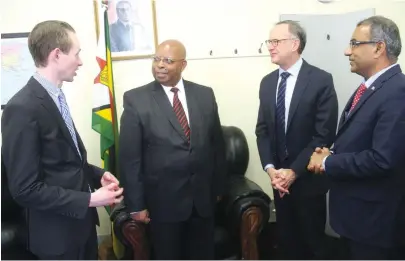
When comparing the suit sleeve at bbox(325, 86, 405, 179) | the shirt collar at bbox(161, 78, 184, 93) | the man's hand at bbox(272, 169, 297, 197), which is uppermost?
the shirt collar at bbox(161, 78, 184, 93)

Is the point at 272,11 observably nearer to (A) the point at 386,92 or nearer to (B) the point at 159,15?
(B) the point at 159,15

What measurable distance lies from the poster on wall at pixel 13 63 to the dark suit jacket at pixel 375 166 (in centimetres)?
244

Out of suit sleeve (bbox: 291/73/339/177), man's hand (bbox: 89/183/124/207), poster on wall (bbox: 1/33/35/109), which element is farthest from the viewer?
poster on wall (bbox: 1/33/35/109)

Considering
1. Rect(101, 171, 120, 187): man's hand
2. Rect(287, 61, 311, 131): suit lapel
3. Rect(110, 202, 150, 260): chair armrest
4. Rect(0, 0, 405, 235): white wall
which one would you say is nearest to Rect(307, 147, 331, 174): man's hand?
Rect(287, 61, 311, 131): suit lapel

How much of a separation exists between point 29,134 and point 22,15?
1.98m

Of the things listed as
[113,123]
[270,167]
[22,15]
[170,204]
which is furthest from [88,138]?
[270,167]

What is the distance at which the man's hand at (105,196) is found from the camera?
1.59 meters

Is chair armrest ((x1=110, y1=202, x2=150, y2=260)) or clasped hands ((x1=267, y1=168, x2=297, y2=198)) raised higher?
clasped hands ((x1=267, y1=168, x2=297, y2=198))

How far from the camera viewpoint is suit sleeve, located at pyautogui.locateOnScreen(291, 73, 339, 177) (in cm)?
231

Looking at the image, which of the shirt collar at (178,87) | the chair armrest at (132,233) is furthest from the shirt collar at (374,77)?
the chair armrest at (132,233)

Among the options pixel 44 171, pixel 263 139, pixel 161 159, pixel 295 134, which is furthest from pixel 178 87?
pixel 44 171

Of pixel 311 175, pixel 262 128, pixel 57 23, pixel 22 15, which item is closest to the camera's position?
pixel 57 23

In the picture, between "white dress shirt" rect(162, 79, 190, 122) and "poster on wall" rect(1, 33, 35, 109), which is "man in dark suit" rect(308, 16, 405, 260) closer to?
"white dress shirt" rect(162, 79, 190, 122)

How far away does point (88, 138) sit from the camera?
10.6 feet
